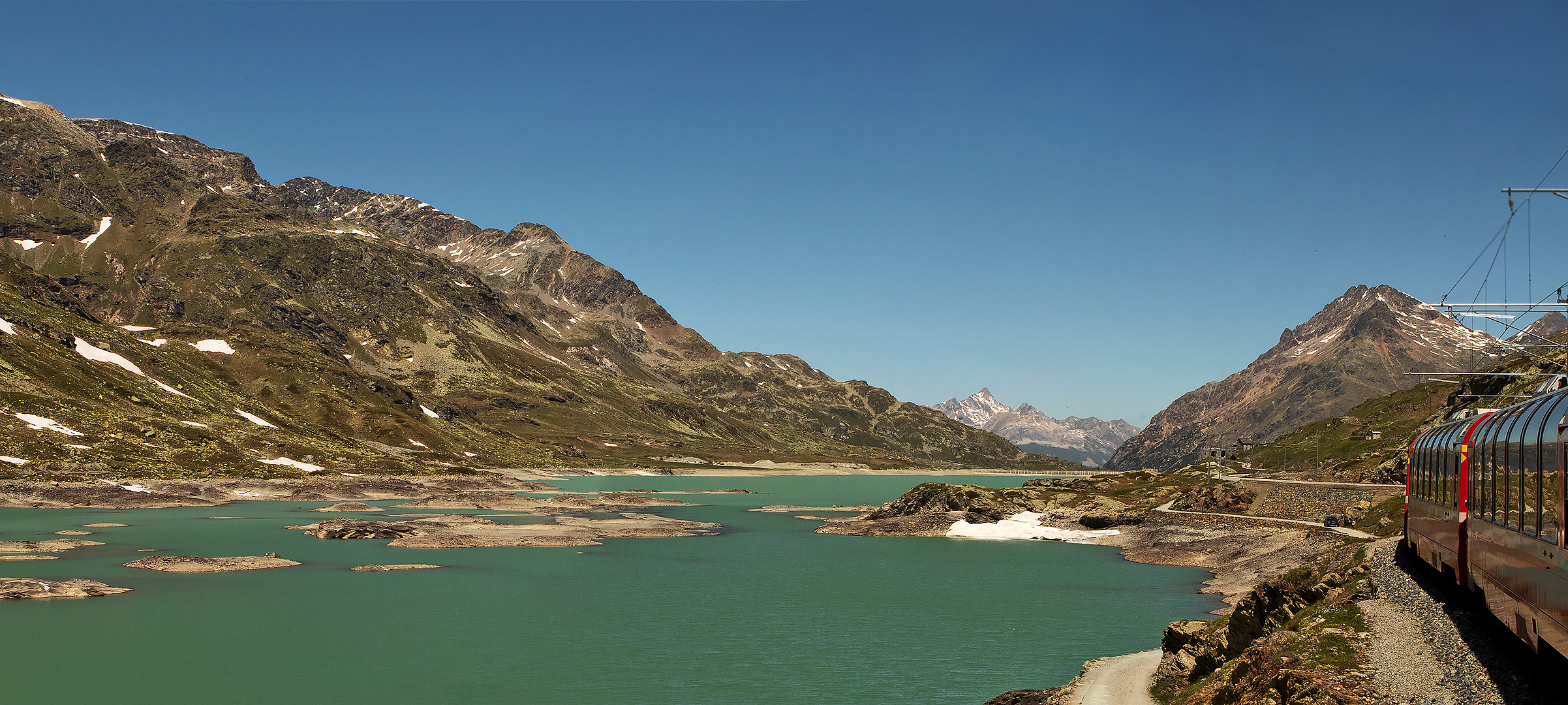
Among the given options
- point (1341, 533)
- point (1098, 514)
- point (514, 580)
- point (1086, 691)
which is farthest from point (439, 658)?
point (1098, 514)

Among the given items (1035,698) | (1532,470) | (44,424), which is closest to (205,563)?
(1035,698)

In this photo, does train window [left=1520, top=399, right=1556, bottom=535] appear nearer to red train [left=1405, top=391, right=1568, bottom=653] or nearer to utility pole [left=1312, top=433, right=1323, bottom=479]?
red train [left=1405, top=391, right=1568, bottom=653]

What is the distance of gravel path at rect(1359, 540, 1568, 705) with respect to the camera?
2139cm

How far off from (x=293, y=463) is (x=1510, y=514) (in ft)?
637

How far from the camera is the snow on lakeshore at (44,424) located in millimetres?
144875

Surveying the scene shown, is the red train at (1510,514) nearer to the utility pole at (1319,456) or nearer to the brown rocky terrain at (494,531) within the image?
the brown rocky terrain at (494,531)

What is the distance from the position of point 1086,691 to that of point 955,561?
62.5 m

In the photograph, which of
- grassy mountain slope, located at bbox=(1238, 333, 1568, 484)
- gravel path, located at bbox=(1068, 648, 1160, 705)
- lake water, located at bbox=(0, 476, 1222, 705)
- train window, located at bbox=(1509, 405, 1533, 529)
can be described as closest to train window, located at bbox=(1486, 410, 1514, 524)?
train window, located at bbox=(1509, 405, 1533, 529)

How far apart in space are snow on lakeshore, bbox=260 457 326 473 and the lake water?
77021 millimetres

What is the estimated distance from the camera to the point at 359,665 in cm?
4972

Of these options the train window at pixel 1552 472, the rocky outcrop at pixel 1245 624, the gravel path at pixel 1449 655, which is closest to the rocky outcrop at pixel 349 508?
the rocky outcrop at pixel 1245 624

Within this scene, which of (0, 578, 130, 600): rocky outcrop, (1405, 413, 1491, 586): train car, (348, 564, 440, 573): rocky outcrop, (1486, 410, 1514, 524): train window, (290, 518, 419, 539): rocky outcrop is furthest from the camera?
(290, 518, 419, 539): rocky outcrop

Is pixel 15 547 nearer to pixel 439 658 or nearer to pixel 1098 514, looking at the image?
pixel 439 658

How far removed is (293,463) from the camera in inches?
7131
